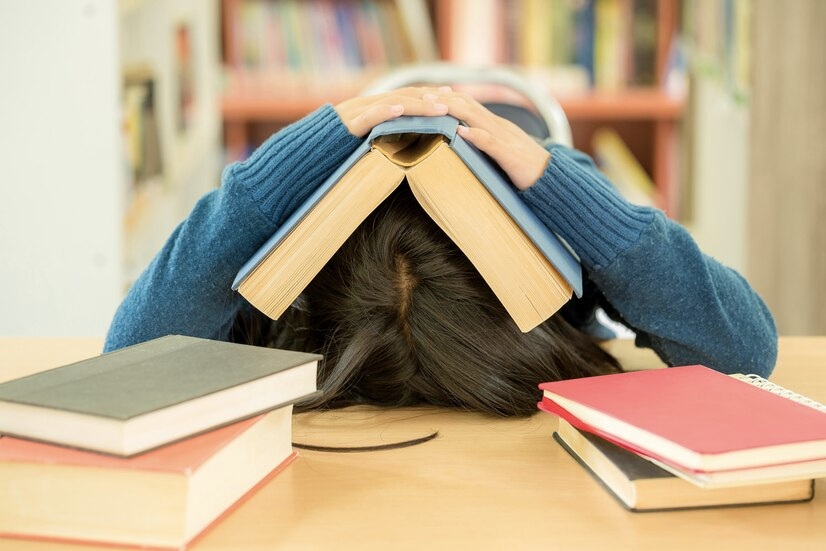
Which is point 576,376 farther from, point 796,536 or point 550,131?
point 550,131

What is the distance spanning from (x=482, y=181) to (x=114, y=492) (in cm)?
35

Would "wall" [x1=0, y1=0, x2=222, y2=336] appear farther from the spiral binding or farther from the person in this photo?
the spiral binding

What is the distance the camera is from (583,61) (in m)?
2.75

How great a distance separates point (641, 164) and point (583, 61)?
0.45 metres

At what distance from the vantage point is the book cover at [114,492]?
49 cm

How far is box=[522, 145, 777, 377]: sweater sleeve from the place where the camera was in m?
0.78

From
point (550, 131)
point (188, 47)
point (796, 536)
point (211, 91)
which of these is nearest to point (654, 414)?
point (796, 536)

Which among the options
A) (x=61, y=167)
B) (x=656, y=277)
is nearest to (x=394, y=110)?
(x=656, y=277)

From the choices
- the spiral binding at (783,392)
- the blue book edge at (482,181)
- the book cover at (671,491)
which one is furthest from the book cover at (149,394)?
the spiral binding at (783,392)

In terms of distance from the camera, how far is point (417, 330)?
0.77 meters

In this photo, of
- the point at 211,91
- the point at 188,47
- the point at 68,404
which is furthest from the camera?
the point at 211,91

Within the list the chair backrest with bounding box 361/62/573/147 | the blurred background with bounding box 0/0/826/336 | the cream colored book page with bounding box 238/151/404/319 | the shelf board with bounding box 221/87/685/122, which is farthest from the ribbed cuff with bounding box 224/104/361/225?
the shelf board with bounding box 221/87/685/122

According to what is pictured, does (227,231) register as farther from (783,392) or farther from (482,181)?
(783,392)

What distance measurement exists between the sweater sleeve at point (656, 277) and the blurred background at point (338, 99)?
0.85 metres
